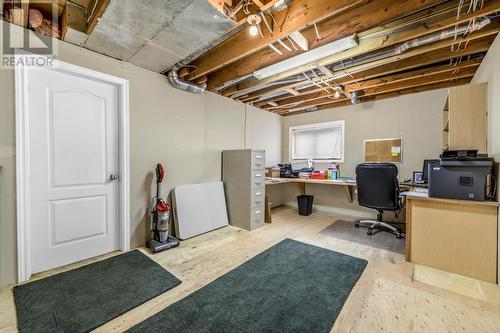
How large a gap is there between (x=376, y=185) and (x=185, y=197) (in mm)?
2817

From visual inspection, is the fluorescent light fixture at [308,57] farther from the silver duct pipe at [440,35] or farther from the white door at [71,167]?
the white door at [71,167]

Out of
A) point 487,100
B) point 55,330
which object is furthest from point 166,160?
point 487,100

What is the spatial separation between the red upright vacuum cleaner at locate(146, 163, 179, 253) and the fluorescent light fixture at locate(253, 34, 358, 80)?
1.88 m

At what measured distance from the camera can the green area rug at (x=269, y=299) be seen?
1.42 m

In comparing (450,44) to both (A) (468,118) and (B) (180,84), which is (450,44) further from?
(B) (180,84)

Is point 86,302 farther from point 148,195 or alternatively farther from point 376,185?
point 376,185

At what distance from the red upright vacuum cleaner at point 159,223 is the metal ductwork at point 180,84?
117cm

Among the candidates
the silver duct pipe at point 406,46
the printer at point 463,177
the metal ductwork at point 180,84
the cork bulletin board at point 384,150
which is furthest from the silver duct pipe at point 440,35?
the metal ductwork at point 180,84

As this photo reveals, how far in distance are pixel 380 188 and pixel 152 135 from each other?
330cm

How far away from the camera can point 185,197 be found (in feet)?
10.1

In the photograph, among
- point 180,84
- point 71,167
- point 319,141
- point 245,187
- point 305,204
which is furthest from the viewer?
point 319,141

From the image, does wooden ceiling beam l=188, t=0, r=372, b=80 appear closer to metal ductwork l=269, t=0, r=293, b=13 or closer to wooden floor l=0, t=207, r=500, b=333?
metal ductwork l=269, t=0, r=293, b=13

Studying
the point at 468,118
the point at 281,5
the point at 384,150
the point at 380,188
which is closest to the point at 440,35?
the point at 468,118

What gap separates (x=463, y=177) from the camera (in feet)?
6.70
